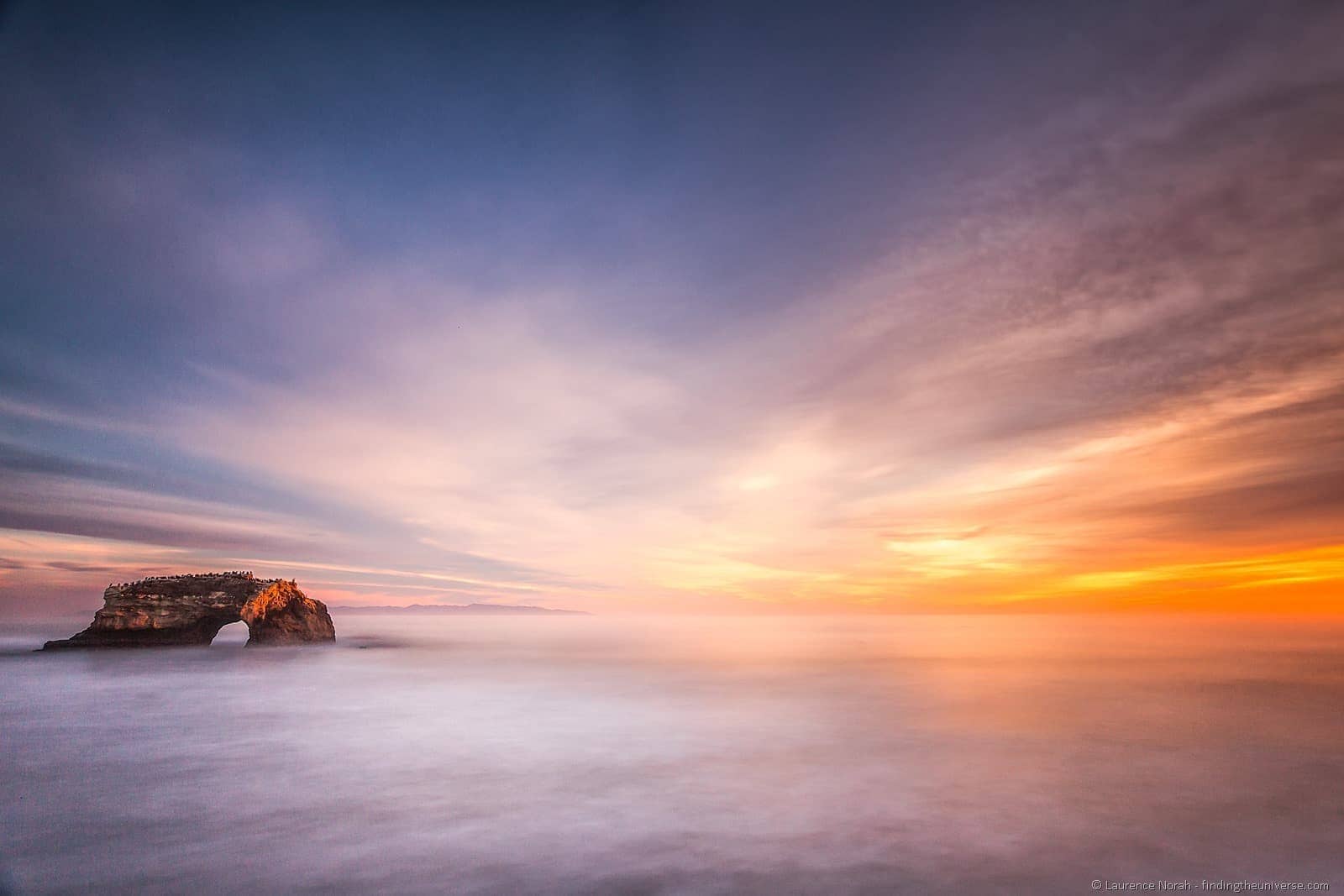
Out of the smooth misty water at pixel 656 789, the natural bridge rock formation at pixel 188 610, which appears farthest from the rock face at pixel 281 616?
the smooth misty water at pixel 656 789

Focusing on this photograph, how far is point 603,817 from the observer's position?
34.8 feet

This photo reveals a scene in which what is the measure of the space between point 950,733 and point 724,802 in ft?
33.7

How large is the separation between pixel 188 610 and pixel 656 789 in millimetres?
49393

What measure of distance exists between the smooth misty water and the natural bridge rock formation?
1912 centimetres

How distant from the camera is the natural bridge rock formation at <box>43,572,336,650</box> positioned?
44.8 m

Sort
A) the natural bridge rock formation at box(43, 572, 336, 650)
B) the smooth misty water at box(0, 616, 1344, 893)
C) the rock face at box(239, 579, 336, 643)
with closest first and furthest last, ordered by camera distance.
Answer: the smooth misty water at box(0, 616, 1344, 893), the natural bridge rock formation at box(43, 572, 336, 650), the rock face at box(239, 579, 336, 643)

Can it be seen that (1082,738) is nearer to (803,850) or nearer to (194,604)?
(803,850)

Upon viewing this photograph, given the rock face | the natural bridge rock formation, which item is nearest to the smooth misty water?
the natural bridge rock formation

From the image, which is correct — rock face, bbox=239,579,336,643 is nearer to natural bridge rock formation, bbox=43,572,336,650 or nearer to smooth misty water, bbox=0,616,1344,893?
natural bridge rock formation, bbox=43,572,336,650

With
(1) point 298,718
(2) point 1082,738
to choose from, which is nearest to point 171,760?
(1) point 298,718

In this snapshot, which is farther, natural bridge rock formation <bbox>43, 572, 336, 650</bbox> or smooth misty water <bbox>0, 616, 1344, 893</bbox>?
natural bridge rock formation <bbox>43, 572, 336, 650</bbox>

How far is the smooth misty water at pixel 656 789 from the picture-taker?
8508 millimetres

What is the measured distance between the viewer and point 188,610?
46.4 meters

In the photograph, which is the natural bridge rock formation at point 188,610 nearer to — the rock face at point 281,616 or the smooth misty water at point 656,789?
the rock face at point 281,616
